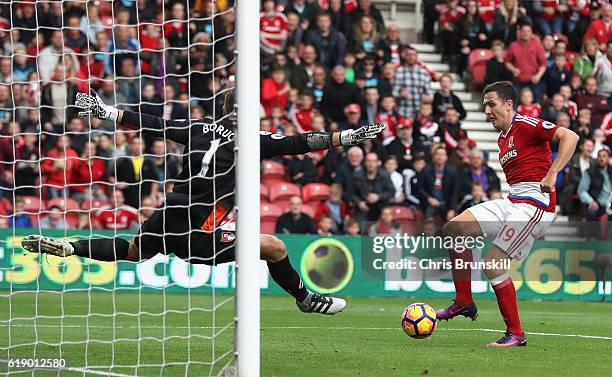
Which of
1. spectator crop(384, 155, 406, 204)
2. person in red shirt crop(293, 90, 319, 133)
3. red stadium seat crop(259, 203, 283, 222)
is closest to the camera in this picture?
red stadium seat crop(259, 203, 283, 222)

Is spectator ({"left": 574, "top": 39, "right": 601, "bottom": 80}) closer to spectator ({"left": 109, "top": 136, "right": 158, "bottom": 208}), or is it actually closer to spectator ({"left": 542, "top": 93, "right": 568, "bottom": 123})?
spectator ({"left": 542, "top": 93, "right": 568, "bottom": 123})

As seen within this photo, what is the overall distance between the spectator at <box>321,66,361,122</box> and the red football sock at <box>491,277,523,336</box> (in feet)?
34.2

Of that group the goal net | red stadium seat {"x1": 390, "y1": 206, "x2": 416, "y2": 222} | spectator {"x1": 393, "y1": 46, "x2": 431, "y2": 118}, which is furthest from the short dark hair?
spectator {"x1": 393, "y1": 46, "x2": 431, "y2": 118}

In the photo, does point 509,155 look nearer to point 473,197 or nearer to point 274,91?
point 473,197

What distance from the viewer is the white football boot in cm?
940

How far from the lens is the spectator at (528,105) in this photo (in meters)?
20.3

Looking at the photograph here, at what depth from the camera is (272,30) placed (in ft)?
68.7

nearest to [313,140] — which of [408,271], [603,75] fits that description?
[408,271]

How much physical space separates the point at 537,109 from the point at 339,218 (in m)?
4.32

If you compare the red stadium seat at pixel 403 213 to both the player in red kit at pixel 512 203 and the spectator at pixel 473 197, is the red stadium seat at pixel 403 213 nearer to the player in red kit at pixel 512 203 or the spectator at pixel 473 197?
the spectator at pixel 473 197

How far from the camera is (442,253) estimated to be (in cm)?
1778

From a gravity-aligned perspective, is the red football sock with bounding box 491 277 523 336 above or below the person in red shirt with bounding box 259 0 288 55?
below

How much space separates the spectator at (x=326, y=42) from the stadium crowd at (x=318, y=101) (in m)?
0.03

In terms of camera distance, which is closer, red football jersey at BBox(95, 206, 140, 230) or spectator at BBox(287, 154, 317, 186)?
red football jersey at BBox(95, 206, 140, 230)
